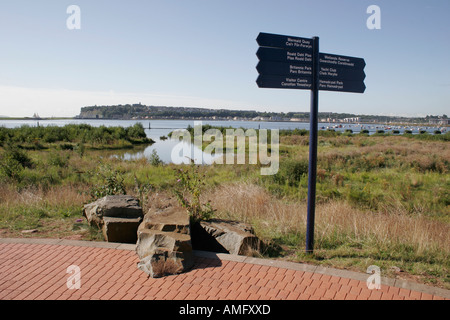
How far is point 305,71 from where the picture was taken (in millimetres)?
4648

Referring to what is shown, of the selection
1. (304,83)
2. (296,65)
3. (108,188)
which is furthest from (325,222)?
(108,188)

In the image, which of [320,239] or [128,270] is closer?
[128,270]

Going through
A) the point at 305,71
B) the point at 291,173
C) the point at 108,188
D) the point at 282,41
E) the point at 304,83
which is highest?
the point at 282,41

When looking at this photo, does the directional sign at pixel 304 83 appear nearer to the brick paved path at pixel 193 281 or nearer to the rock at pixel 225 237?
the rock at pixel 225 237

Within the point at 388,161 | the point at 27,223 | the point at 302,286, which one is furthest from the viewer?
the point at 388,161

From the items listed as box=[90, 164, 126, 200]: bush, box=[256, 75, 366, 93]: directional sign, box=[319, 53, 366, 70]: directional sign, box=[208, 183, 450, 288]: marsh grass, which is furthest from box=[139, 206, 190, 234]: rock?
box=[319, 53, 366, 70]: directional sign

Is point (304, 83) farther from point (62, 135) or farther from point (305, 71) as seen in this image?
point (62, 135)

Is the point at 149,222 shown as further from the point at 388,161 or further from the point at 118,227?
the point at 388,161

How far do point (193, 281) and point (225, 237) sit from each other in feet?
4.18

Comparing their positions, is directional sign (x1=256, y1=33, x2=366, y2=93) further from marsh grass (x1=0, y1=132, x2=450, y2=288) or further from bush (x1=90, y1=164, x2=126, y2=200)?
bush (x1=90, y1=164, x2=126, y2=200)

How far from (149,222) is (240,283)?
1760 mm

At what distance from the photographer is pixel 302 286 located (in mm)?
3893

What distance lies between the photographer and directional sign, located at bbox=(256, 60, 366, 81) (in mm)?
4457
